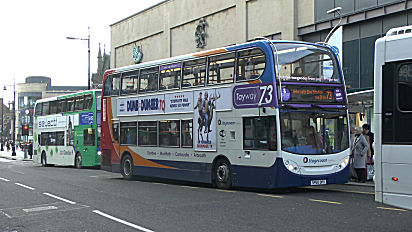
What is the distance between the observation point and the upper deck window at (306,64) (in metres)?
14.3

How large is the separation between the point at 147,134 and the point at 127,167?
2151mm

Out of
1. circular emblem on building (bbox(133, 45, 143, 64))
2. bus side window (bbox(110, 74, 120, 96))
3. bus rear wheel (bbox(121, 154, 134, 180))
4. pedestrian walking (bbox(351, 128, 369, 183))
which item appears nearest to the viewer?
pedestrian walking (bbox(351, 128, 369, 183))

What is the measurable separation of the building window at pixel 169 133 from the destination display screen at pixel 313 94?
4.88 metres

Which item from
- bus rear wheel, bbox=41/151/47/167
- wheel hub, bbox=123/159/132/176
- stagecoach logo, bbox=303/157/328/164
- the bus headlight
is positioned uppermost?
stagecoach logo, bbox=303/157/328/164

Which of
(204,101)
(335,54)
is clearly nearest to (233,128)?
(204,101)

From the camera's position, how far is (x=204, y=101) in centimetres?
1656

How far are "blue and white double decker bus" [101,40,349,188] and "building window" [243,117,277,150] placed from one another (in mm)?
27

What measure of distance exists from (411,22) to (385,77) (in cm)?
1404

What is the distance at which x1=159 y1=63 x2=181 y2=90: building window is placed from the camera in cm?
1783

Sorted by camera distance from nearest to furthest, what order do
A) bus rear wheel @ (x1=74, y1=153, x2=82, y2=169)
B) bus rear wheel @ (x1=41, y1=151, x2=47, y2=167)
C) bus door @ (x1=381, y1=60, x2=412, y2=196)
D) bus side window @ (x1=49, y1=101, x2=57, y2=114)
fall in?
bus door @ (x1=381, y1=60, x2=412, y2=196)
bus rear wheel @ (x1=74, y1=153, x2=82, y2=169)
bus side window @ (x1=49, y1=101, x2=57, y2=114)
bus rear wheel @ (x1=41, y1=151, x2=47, y2=167)

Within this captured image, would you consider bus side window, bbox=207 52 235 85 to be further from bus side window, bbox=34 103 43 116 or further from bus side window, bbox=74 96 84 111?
bus side window, bbox=34 103 43 116

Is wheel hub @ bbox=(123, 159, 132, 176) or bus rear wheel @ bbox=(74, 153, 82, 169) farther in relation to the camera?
bus rear wheel @ bbox=(74, 153, 82, 169)

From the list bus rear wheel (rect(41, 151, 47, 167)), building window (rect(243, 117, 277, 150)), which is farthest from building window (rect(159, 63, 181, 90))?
bus rear wheel (rect(41, 151, 47, 167))

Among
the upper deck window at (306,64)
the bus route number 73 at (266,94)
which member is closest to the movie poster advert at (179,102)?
the bus route number 73 at (266,94)
